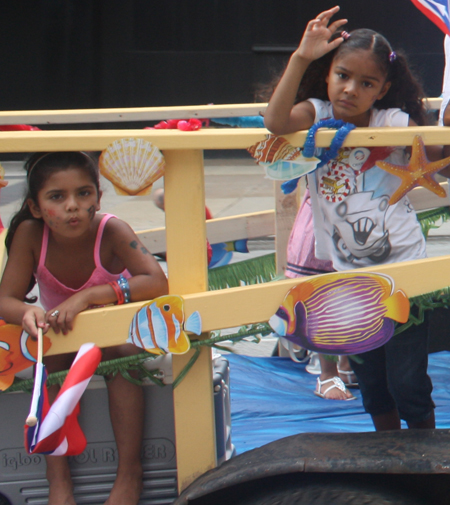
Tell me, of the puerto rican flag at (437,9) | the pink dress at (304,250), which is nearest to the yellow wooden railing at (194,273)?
the puerto rican flag at (437,9)

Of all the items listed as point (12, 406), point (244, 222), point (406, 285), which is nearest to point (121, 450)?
point (12, 406)

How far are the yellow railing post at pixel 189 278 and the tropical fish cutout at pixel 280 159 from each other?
0.43 ft

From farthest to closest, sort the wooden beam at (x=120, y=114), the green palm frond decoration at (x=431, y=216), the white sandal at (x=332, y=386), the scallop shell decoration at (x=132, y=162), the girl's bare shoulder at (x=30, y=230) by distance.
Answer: the green palm frond decoration at (x=431, y=216) < the white sandal at (x=332, y=386) < the wooden beam at (x=120, y=114) < the girl's bare shoulder at (x=30, y=230) < the scallop shell decoration at (x=132, y=162)

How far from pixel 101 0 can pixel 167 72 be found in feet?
5.22

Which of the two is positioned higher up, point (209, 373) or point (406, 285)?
point (406, 285)

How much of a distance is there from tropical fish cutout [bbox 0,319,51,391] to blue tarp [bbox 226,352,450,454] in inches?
38.6

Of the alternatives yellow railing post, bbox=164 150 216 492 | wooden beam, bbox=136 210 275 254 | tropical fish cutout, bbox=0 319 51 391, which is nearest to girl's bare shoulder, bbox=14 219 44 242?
tropical fish cutout, bbox=0 319 51 391

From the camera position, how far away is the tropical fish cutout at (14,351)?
4.25ft

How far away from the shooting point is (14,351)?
1.31 metres

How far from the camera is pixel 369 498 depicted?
1115mm

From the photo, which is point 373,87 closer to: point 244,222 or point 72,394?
point 72,394

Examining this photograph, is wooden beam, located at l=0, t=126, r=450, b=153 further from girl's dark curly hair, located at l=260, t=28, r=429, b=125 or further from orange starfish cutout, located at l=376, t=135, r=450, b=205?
girl's dark curly hair, located at l=260, t=28, r=429, b=125

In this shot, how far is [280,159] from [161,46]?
32.7ft

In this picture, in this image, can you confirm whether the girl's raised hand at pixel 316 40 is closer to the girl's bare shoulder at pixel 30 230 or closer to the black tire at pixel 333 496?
the girl's bare shoulder at pixel 30 230
